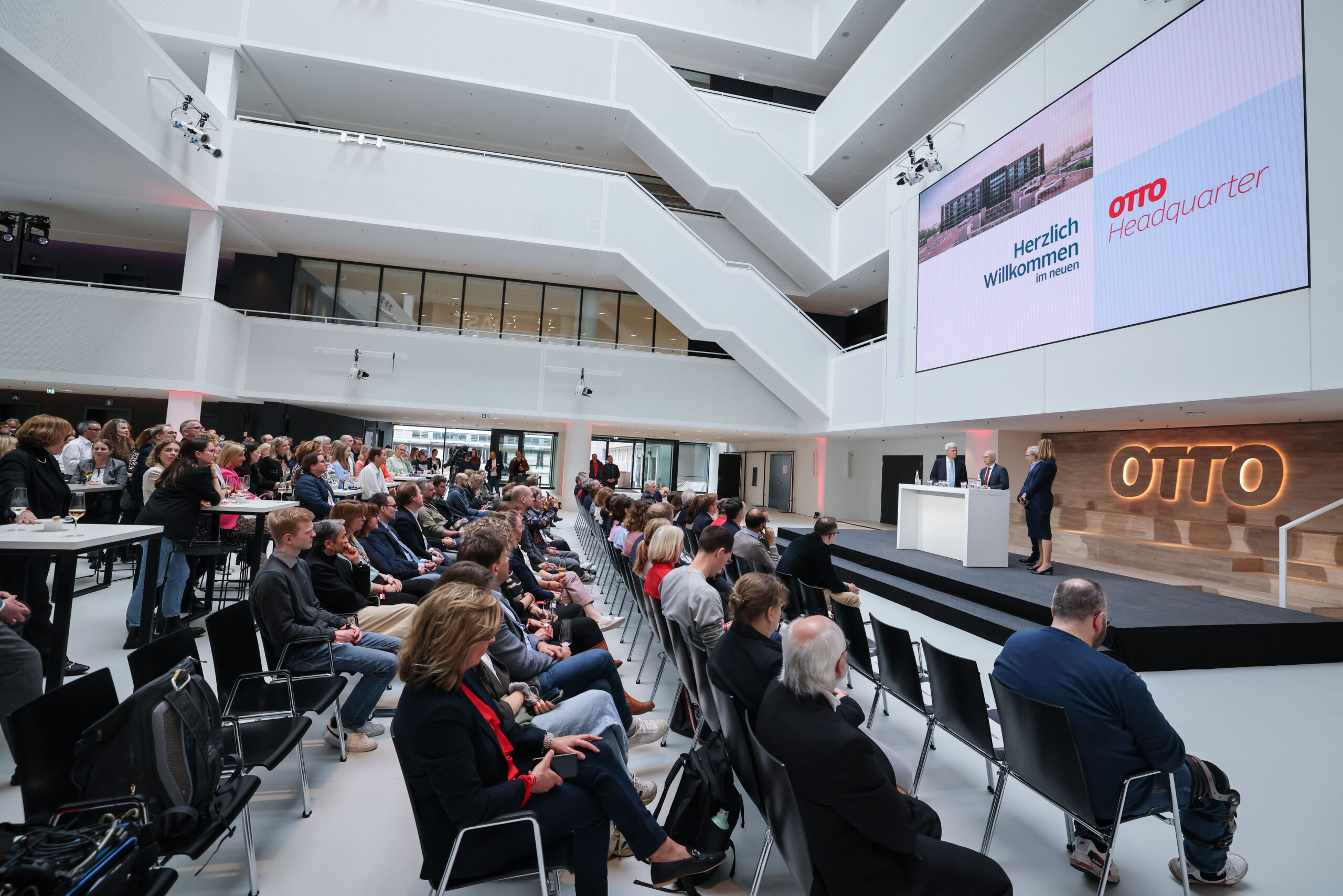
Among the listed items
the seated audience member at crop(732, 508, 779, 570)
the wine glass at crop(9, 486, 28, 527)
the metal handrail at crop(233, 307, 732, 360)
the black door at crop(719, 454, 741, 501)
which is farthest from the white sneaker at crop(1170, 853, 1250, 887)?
the black door at crop(719, 454, 741, 501)

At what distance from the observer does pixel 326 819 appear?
2494 millimetres

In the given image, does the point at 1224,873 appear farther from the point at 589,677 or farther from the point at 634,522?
the point at 634,522

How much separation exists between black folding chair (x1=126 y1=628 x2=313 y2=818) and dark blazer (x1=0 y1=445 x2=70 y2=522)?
230cm

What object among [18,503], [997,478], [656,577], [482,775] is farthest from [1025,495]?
[18,503]

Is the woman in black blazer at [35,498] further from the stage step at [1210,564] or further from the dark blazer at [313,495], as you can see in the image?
the stage step at [1210,564]

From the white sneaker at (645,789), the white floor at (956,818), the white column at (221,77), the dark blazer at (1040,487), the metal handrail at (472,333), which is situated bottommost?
the white floor at (956,818)

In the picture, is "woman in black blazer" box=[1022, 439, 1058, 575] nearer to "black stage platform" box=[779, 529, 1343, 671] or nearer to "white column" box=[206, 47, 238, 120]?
"black stage platform" box=[779, 529, 1343, 671]

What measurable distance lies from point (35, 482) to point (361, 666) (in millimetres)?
2654

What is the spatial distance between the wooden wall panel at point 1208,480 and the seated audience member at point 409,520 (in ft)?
32.5

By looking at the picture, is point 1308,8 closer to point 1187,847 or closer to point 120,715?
point 1187,847

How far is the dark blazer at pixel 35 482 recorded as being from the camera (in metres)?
3.78

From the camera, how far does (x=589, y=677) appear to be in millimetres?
2949

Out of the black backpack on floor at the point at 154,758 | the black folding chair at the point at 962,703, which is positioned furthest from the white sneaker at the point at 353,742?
the black folding chair at the point at 962,703

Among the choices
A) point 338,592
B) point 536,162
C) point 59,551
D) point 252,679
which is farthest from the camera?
point 536,162
